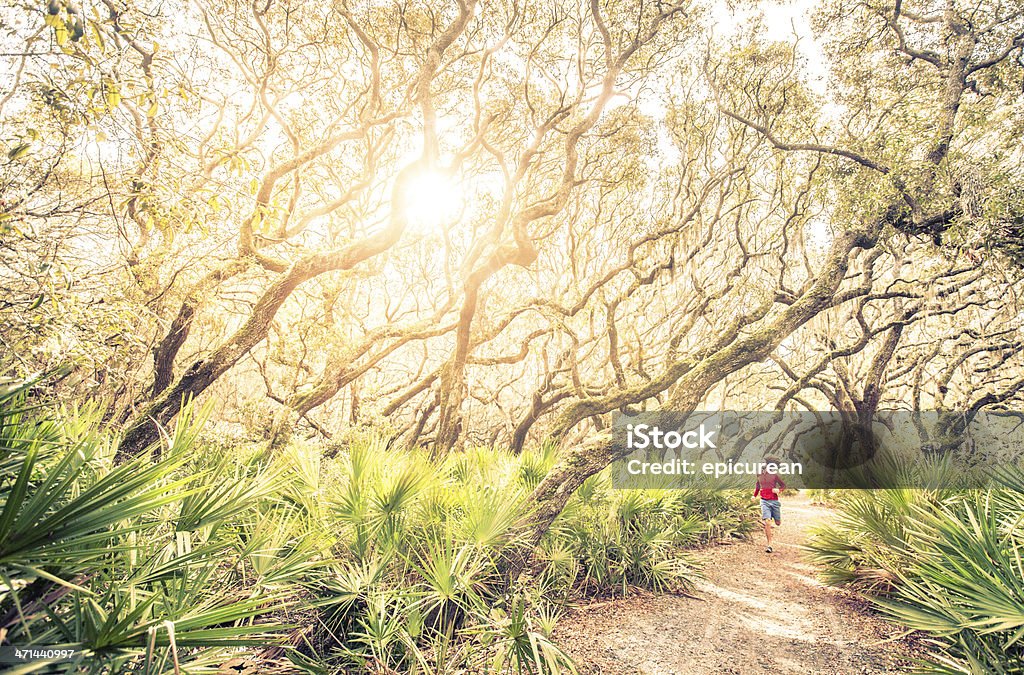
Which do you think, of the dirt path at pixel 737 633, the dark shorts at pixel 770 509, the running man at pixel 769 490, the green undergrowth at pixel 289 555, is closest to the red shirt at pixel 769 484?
the running man at pixel 769 490

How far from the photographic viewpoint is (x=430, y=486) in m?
4.23

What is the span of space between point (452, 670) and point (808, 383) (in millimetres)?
10771

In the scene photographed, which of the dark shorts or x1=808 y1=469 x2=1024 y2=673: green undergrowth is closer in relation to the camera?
x1=808 y1=469 x2=1024 y2=673: green undergrowth

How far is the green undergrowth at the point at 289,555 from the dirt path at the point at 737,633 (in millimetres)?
431

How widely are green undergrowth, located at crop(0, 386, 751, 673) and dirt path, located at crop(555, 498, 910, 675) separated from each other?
0.43 m

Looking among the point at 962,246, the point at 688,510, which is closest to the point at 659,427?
the point at 688,510

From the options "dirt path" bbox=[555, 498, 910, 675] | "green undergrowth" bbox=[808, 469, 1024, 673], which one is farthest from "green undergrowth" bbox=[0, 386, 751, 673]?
"green undergrowth" bbox=[808, 469, 1024, 673]

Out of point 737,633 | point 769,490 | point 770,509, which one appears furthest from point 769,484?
point 737,633

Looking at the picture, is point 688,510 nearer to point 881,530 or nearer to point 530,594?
point 881,530

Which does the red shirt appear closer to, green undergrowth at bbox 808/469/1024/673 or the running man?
the running man

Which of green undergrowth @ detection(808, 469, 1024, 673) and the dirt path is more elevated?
green undergrowth @ detection(808, 469, 1024, 673)

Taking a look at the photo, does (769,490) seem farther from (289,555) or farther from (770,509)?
(289,555)

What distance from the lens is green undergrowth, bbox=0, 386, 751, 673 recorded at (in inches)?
63.4

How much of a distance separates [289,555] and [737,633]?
487 cm
